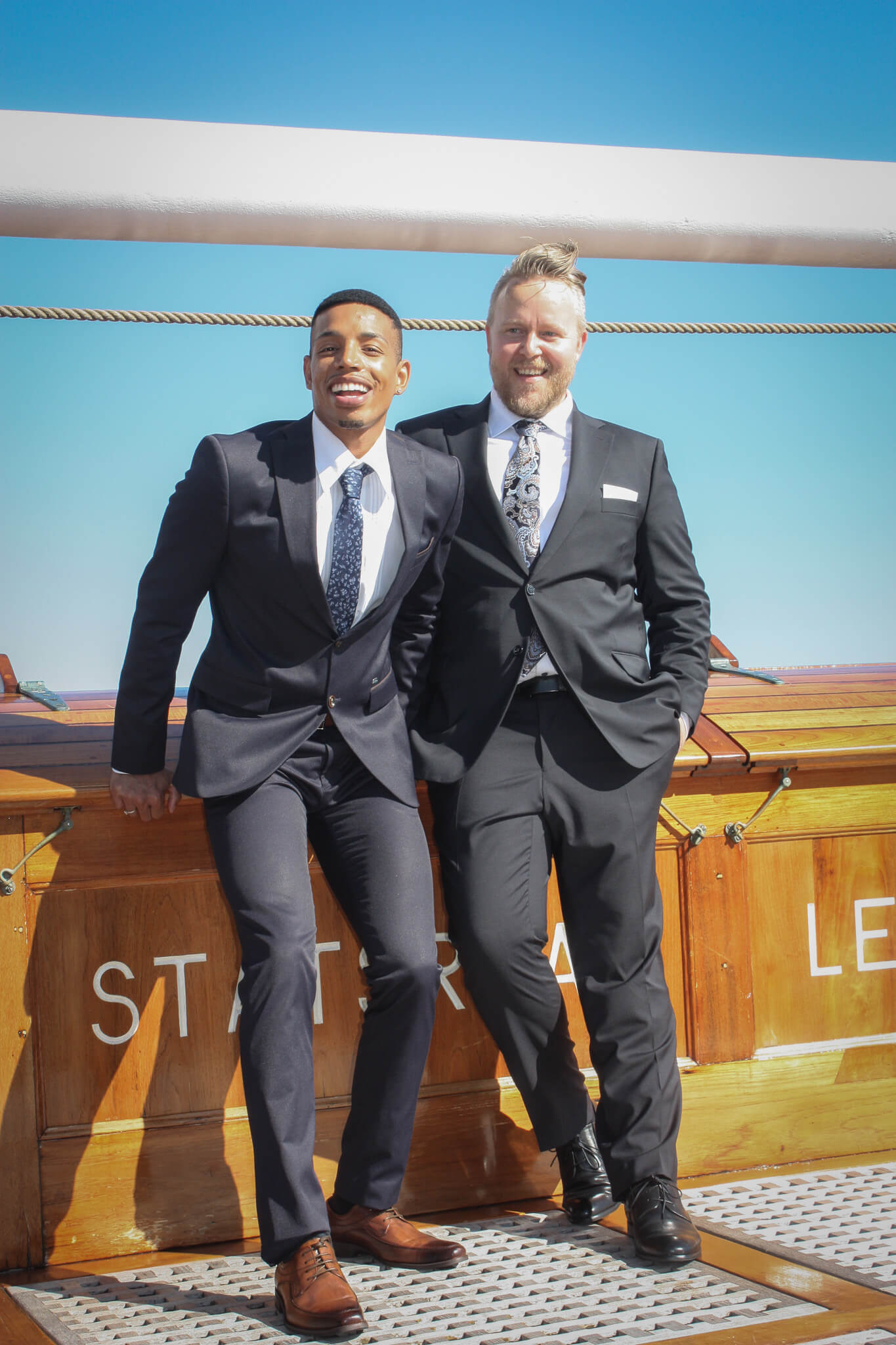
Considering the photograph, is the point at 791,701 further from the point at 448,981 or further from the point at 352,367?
the point at 352,367

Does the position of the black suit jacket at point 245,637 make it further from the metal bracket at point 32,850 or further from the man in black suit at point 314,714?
the metal bracket at point 32,850

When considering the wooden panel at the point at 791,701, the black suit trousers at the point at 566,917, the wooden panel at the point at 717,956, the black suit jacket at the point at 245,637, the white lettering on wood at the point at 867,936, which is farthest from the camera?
the wooden panel at the point at 791,701

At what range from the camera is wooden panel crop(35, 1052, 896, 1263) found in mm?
2365

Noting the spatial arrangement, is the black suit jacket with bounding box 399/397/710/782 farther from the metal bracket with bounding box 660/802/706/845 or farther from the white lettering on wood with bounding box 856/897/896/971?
the white lettering on wood with bounding box 856/897/896/971

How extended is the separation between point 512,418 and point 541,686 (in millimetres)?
609

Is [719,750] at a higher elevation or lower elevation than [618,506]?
lower

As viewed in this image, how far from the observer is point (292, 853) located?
219 centimetres

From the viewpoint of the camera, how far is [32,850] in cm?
239

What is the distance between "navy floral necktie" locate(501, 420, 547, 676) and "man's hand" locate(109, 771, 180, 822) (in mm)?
749

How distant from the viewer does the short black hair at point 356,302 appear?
238cm

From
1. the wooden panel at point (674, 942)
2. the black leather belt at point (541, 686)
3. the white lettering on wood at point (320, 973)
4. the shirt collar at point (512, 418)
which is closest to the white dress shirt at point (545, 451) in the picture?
the shirt collar at point (512, 418)

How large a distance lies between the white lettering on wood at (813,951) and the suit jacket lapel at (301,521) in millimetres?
1416

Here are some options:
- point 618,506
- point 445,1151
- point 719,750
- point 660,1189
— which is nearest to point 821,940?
point 719,750

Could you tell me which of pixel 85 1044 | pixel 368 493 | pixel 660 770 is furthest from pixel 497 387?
pixel 85 1044
